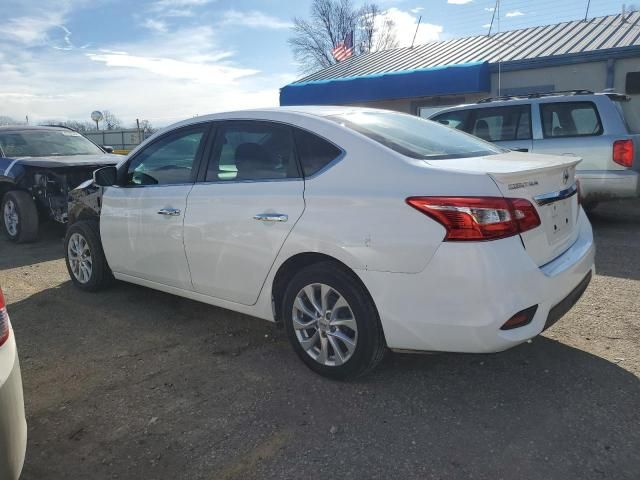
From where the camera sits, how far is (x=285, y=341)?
388 centimetres

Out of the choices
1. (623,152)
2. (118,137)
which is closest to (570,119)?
(623,152)

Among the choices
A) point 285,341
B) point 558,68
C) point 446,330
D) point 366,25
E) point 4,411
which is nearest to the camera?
point 4,411

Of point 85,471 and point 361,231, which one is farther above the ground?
point 361,231

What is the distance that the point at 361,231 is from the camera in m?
2.86

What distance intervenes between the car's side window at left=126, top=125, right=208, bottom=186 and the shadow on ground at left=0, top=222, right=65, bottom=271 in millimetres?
2908

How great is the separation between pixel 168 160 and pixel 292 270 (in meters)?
1.55

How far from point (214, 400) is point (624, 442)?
2098 mm

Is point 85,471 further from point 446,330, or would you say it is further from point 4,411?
point 446,330

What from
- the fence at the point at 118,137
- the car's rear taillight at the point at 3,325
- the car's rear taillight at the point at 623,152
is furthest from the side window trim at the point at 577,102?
the fence at the point at 118,137

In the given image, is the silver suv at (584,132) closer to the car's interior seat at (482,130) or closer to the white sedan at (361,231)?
the car's interior seat at (482,130)

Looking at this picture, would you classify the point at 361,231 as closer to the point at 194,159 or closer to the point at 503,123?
the point at 194,159

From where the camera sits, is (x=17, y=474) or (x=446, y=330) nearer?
(x=17, y=474)

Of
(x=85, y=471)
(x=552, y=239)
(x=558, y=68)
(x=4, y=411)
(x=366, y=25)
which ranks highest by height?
(x=366, y=25)

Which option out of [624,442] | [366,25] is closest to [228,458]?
[624,442]
